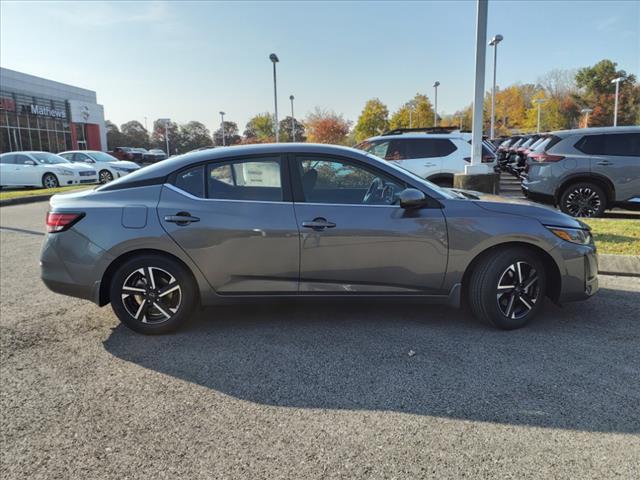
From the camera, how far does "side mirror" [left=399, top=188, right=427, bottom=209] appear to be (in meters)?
3.85

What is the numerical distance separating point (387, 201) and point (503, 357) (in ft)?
5.06

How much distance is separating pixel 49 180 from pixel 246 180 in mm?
17923

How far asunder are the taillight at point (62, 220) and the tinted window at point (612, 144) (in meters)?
8.86

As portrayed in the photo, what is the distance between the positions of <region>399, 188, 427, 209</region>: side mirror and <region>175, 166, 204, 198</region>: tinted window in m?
1.70

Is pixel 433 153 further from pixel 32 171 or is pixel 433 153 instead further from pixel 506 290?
pixel 32 171

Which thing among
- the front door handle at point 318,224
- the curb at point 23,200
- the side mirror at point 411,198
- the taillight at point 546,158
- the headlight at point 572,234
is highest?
the taillight at point 546,158

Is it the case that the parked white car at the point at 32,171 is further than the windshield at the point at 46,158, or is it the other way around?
the windshield at the point at 46,158

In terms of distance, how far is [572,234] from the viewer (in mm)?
4020

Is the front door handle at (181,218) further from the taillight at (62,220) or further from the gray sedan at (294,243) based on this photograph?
the taillight at (62,220)

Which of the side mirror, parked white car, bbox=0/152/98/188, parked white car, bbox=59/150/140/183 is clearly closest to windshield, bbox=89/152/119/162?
parked white car, bbox=59/150/140/183

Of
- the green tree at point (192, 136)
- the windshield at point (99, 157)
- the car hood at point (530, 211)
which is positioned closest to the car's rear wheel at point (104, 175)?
the windshield at point (99, 157)

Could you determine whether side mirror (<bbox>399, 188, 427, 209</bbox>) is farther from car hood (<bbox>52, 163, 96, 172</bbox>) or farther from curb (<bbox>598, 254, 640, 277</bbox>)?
car hood (<bbox>52, 163, 96, 172</bbox>)

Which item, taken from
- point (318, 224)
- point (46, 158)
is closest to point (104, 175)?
point (46, 158)

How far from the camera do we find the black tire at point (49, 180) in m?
18.6
